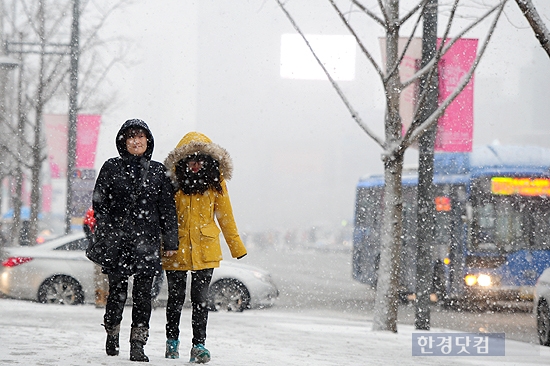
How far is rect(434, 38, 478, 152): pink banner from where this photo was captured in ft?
37.9

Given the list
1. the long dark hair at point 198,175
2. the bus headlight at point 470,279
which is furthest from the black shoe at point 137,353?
the bus headlight at point 470,279

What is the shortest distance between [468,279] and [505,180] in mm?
2017

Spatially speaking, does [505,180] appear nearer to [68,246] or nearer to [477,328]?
[477,328]

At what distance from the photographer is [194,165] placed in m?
6.31

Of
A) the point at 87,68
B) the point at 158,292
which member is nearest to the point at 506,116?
the point at 87,68

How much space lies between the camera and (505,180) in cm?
1711

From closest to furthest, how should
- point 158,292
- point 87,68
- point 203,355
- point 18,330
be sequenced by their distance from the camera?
1. point 203,355
2. point 18,330
3. point 158,292
4. point 87,68

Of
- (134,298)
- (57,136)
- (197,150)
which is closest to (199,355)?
(134,298)

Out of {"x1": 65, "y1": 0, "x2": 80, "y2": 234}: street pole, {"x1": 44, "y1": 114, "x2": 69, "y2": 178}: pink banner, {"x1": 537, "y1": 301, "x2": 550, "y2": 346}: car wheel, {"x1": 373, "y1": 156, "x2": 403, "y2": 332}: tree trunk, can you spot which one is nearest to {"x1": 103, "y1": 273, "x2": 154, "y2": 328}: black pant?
{"x1": 373, "y1": 156, "x2": 403, "y2": 332}: tree trunk

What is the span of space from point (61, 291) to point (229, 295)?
264cm

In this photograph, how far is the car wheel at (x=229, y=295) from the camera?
1393 centimetres

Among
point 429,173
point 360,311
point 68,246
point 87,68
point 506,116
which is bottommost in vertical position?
point 360,311

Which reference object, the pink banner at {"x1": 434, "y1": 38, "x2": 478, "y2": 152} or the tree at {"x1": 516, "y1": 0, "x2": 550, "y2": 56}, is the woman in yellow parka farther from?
the pink banner at {"x1": 434, "y1": 38, "x2": 478, "y2": 152}

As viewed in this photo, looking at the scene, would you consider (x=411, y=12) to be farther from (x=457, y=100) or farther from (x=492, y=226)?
(x=492, y=226)
